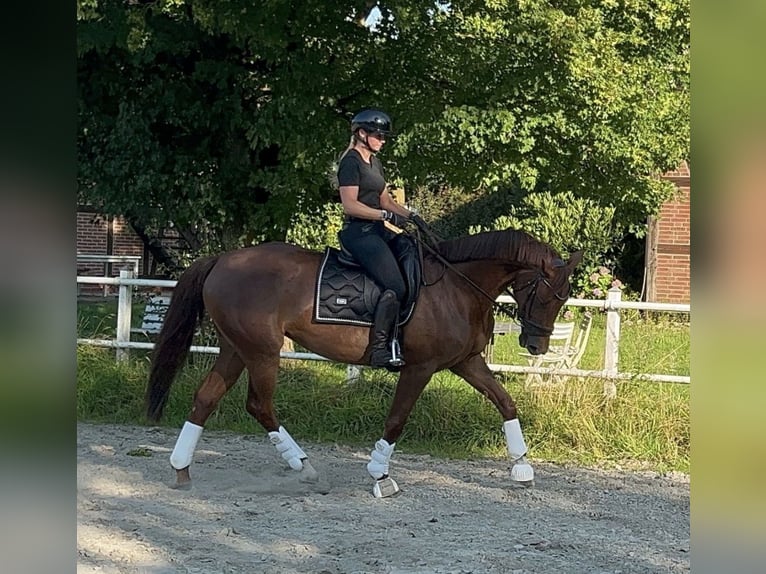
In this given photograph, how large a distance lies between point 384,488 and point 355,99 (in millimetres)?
5527

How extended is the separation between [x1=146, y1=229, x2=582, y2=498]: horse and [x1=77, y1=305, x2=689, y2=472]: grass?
55.8 inches

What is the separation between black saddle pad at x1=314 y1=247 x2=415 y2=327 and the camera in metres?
5.78

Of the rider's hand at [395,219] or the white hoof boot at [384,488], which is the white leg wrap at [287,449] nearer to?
the white hoof boot at [384,488]

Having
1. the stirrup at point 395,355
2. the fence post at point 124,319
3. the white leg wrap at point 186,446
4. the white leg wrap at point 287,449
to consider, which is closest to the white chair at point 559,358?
the stirrup at point 395,355

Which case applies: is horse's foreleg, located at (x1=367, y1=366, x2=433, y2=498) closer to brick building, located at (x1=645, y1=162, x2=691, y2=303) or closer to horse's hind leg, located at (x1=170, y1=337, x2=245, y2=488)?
horse's hind leg, located at (x1=170, y1=337, x2=245, y2=488)

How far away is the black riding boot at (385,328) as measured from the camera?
5.67 m

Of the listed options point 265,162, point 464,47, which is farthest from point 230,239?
point 464,47

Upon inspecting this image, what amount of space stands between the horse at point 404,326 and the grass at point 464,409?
1417mm

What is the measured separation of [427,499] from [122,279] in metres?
5.13

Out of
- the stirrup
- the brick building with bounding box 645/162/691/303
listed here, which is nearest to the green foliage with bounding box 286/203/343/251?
the stirrup

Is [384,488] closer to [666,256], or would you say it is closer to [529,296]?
[529,296]

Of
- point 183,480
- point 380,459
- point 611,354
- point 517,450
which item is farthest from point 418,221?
point 611,354

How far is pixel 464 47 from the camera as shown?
9.20 meters

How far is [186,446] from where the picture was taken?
5.95 metres
